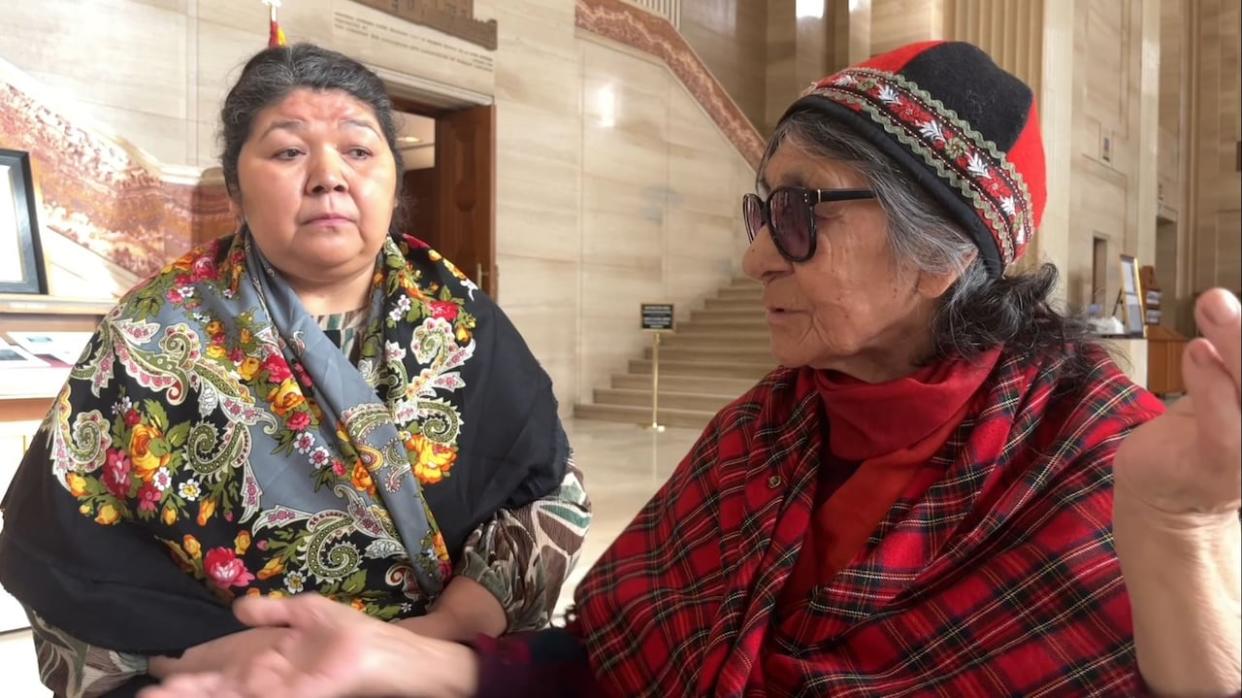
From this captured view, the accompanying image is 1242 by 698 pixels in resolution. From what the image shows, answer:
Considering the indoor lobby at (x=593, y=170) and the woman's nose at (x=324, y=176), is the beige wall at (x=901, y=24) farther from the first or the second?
the woman's nose at (x=324, y=176)

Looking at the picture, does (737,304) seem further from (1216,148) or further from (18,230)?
(1216,148)

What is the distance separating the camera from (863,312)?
4.16ft

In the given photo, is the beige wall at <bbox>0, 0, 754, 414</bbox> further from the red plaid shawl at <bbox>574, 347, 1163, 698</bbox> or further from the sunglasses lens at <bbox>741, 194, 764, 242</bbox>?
the red plaid shawl at <bbox>574, 347, 1163, 698</bbox>

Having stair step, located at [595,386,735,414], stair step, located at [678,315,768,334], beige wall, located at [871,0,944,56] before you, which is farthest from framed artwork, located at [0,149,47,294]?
stair step, located at [678,315,768,334]

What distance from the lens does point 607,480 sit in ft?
19.3

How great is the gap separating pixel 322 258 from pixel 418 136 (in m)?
9.56

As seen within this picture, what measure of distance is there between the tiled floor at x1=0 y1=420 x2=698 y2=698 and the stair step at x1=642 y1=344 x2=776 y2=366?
163cm

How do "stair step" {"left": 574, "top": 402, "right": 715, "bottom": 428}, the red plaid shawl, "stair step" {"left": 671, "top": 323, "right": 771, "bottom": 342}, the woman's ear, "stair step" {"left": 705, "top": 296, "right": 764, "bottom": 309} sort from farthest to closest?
1. "stair step" {"left": 705, "top": 296, "right": 764, "bottom": 309}
2. "stair step" {"left": 671, "top": 323, "right": 771, "bottom": 342}
3. "stair step" {"left": 574, "top": 402, "right": 715, "bottom": 428}
4. the woman's ear
5. the red plaid shawl

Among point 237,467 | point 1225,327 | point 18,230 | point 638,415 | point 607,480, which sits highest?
point 18,230

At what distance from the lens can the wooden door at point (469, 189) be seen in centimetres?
825

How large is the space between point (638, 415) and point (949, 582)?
25.7 ft

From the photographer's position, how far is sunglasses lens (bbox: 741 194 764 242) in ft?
4.51

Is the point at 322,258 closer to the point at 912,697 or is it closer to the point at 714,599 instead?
the point at 714,599

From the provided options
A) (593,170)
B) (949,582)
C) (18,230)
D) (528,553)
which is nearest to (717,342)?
(593,170)
